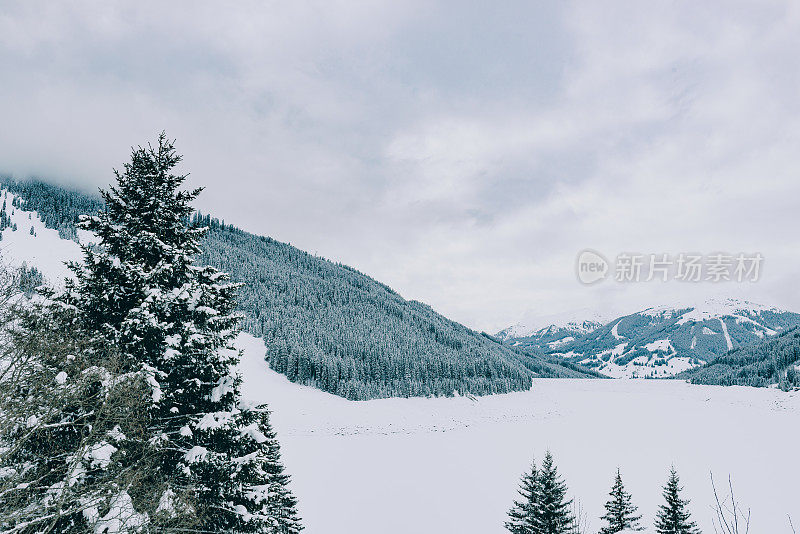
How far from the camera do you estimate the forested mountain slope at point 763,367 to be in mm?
103812

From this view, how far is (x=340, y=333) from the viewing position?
89.6 m

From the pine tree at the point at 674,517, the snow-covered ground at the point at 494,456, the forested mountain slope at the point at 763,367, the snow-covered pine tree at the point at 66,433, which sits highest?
the forested mountain slope at the point at 763,367

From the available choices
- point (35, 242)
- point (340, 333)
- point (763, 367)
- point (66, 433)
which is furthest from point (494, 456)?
point (763, 367)

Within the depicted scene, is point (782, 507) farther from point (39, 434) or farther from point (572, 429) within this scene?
point (39, 434)

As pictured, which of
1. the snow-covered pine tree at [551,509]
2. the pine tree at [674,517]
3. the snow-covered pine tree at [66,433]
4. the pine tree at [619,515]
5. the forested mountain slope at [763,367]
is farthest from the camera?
the forested mountain slope at [763,367]

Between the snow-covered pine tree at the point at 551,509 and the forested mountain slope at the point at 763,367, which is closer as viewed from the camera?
the snow-covered pine tree at the point at 551,509

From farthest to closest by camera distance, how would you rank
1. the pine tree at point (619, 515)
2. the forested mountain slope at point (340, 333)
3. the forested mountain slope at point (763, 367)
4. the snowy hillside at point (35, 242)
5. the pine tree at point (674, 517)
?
1. the forested mountain slope at point (763, 367)
2. the snowy hillside at point (35, 242)
3. the forested mountain slope at point (340, 333)
4. the pine tree at point (619, 515)
5. the pine tree at point (674, 517)

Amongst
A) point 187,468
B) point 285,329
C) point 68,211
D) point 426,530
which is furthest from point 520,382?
point 68,211

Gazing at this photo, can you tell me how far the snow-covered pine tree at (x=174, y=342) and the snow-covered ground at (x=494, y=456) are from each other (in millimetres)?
16057

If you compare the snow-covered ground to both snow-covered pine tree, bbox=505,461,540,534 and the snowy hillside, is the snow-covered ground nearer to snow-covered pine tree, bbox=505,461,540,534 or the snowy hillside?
snow-covered pine tree, bbox=505,461,540,534

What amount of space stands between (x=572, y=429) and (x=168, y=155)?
47.6 meters

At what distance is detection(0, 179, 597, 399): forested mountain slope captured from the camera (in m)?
69.8

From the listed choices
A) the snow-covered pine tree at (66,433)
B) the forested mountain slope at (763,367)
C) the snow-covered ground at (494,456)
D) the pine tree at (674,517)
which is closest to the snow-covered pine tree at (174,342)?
the snow-covered pine tree at (66,433)

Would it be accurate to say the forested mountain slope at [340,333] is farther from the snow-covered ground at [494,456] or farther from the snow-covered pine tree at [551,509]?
the snow-covered pine tree at [551,509]
